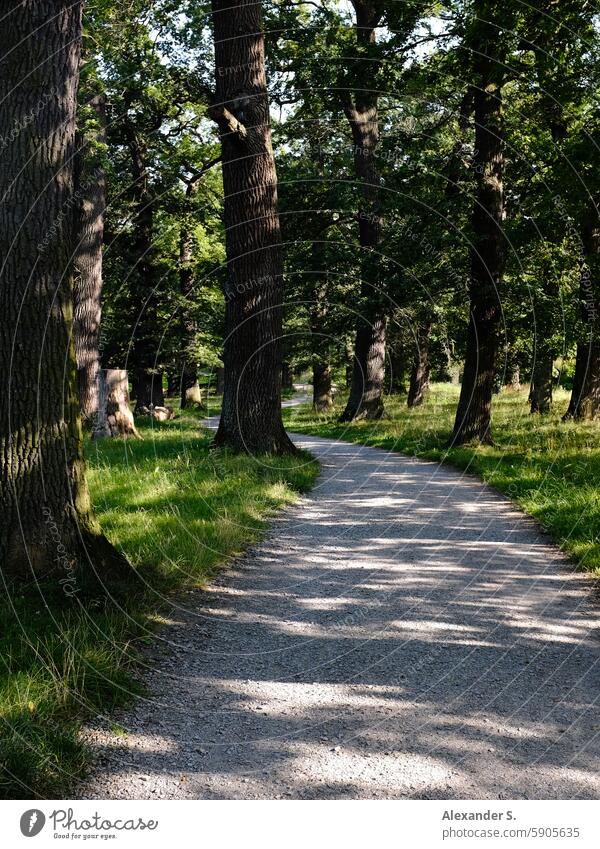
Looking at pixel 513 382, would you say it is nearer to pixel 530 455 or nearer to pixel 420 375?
pixel 420 375

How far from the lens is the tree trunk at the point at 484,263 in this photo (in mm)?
15508

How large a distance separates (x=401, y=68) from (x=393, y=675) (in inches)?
553

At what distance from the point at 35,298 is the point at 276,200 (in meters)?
8.27

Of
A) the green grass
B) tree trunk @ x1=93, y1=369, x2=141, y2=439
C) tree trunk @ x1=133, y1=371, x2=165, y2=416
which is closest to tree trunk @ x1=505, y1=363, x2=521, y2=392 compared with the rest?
the green grass

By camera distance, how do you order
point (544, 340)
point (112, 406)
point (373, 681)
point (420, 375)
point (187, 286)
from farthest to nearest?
point (187, 286) < point (420, 375) < point (544, 340) < point (112, 406) < point (373, 681)

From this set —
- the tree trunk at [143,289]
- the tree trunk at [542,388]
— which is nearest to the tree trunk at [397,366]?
the tree trunk at [542,388]

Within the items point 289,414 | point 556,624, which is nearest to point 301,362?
point 289,414

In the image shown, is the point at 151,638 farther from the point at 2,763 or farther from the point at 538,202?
the point at 538,202

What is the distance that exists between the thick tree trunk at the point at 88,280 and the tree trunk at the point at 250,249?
6.56 m

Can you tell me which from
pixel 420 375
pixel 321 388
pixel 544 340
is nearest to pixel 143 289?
pixel 321 388
